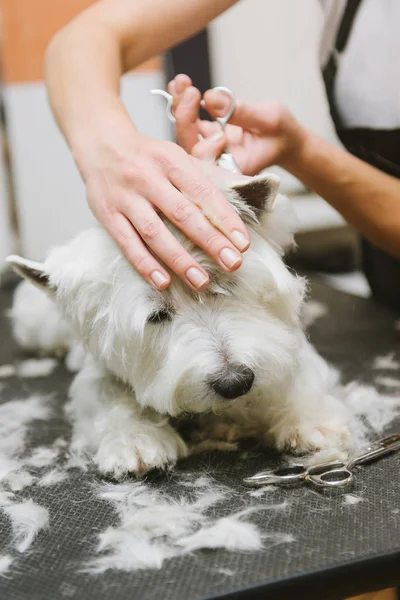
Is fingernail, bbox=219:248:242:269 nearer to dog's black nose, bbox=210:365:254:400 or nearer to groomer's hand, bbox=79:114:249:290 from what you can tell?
groomer's hand, bbox=79:114:249:290

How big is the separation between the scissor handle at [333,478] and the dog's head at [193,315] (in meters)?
0.13

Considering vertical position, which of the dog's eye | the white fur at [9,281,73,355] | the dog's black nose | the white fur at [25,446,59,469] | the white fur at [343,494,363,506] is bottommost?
the white fur at [9,281,73,355]

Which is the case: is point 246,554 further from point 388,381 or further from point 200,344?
point 388,381

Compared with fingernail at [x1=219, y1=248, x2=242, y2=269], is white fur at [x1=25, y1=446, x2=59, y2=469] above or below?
below

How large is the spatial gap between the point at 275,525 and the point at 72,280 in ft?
1.41

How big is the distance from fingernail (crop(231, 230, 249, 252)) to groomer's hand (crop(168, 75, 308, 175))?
244 millimetres

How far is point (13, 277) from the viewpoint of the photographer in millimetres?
2287

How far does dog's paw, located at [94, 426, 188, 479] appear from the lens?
917 millimetres

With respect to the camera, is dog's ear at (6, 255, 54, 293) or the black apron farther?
the black apron

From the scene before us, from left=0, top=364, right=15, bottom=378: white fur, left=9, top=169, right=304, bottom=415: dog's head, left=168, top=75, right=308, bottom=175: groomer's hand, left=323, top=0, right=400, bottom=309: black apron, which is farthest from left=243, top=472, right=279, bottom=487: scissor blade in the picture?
left=323, top=0, right=400, bottom=309: black apron

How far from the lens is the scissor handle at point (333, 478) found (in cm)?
85

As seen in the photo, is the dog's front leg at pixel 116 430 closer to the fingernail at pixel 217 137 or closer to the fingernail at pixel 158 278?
the fingernail at pixel 158 278

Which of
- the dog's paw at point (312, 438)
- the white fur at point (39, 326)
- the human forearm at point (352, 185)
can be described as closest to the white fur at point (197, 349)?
the dog's paw at point (312, 438)

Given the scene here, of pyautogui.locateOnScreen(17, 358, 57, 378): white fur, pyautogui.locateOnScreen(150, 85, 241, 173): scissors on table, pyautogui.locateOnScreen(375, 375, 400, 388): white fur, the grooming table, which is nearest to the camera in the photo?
the grooming table
